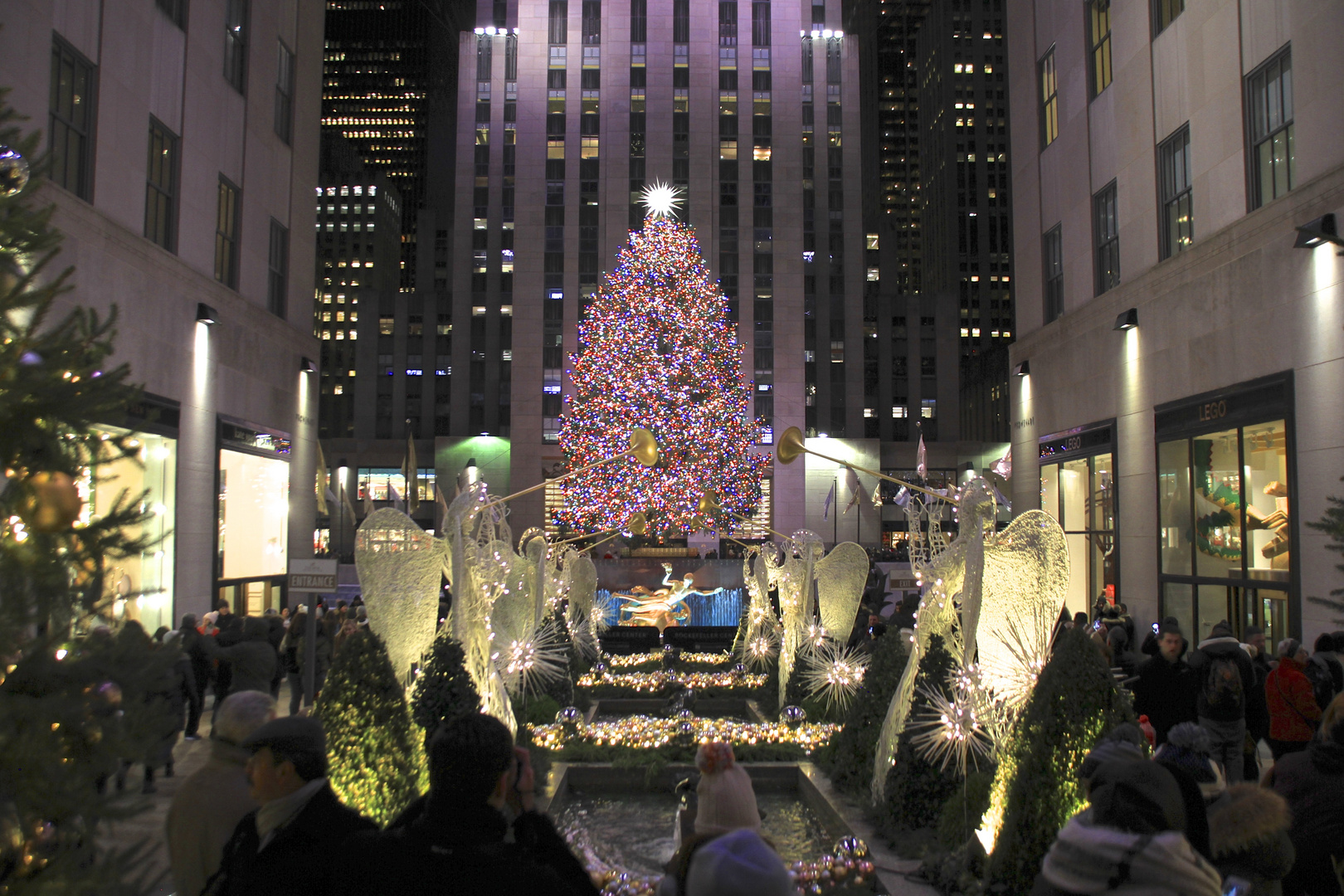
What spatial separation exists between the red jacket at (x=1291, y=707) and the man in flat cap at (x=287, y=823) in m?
8.00

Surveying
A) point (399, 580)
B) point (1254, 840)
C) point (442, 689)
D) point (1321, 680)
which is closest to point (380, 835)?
point (1254, 840)

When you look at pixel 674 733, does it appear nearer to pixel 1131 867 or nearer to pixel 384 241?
pixel 1131 867

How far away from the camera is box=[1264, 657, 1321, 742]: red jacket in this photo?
8156 millimetres

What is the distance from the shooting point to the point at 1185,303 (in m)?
18.7

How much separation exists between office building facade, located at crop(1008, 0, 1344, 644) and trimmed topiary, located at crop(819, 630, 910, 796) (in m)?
5.93

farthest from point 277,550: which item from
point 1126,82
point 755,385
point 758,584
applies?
point 755,385

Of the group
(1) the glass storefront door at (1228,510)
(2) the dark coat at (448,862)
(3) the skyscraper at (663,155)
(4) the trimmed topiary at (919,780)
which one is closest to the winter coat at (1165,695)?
(4) the trimmed topiary at (919,780)

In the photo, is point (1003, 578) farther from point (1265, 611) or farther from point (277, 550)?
point (277, 550)

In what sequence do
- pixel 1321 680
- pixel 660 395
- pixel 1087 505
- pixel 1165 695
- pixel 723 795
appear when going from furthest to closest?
pixel 660 395, pixel 1087 505, pixel 1321 680, pixel 1165 695, pixel 723 795

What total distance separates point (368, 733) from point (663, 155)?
52631mm

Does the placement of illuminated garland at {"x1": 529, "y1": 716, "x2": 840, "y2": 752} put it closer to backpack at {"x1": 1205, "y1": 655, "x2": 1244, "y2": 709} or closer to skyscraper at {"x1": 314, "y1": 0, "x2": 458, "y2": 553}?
backpack at {"x1": 1205, "y1": 655, "x2": 1244, "y2": 709}

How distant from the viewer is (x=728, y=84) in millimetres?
57312

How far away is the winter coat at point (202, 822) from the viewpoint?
12.2 ft

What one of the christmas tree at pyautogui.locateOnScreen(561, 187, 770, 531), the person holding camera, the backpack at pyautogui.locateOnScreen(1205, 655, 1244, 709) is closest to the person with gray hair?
the person holding camera
